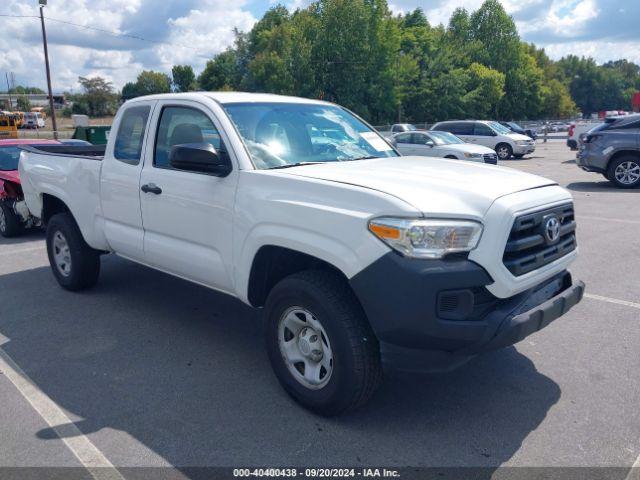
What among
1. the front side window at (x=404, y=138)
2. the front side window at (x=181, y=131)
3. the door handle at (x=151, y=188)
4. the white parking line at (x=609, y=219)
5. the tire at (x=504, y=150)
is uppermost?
the front side window at (x=181, y=131)

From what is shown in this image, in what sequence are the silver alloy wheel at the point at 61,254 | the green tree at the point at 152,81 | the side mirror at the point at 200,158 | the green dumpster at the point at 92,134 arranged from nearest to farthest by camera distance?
the side mirror at the point at 200,158
the silver alloy wheel at the point at 61,254
the green dumpster at the point at 92,134
the green tree at the point at 152,81

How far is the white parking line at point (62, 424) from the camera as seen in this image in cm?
305

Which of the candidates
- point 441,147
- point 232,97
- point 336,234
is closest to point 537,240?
point 336,234

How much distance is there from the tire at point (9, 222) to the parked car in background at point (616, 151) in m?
12.0

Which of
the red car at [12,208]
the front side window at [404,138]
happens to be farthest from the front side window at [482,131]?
the red car at [12,208]

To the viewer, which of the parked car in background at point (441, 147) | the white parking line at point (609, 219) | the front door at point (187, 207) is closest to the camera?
the front door at point (187, 207)

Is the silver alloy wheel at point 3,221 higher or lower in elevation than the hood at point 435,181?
lower

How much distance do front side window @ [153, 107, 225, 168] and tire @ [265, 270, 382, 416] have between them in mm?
1282

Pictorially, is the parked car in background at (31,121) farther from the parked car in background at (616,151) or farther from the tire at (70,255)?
the tire at (70,255)

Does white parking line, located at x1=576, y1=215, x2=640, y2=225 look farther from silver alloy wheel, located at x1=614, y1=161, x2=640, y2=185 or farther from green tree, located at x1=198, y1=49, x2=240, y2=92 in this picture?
green tree, located at x1=198, y1=49, x2=240, y2=92

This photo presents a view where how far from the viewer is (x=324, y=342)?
3443 mm

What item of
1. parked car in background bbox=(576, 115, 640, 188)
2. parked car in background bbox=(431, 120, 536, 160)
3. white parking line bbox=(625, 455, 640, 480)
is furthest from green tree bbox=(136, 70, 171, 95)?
white parking line bbox=(625, 455, 640, 480)

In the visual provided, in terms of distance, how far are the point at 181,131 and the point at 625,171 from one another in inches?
473

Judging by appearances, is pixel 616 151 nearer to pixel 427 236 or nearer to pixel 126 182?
pixel 126 182
